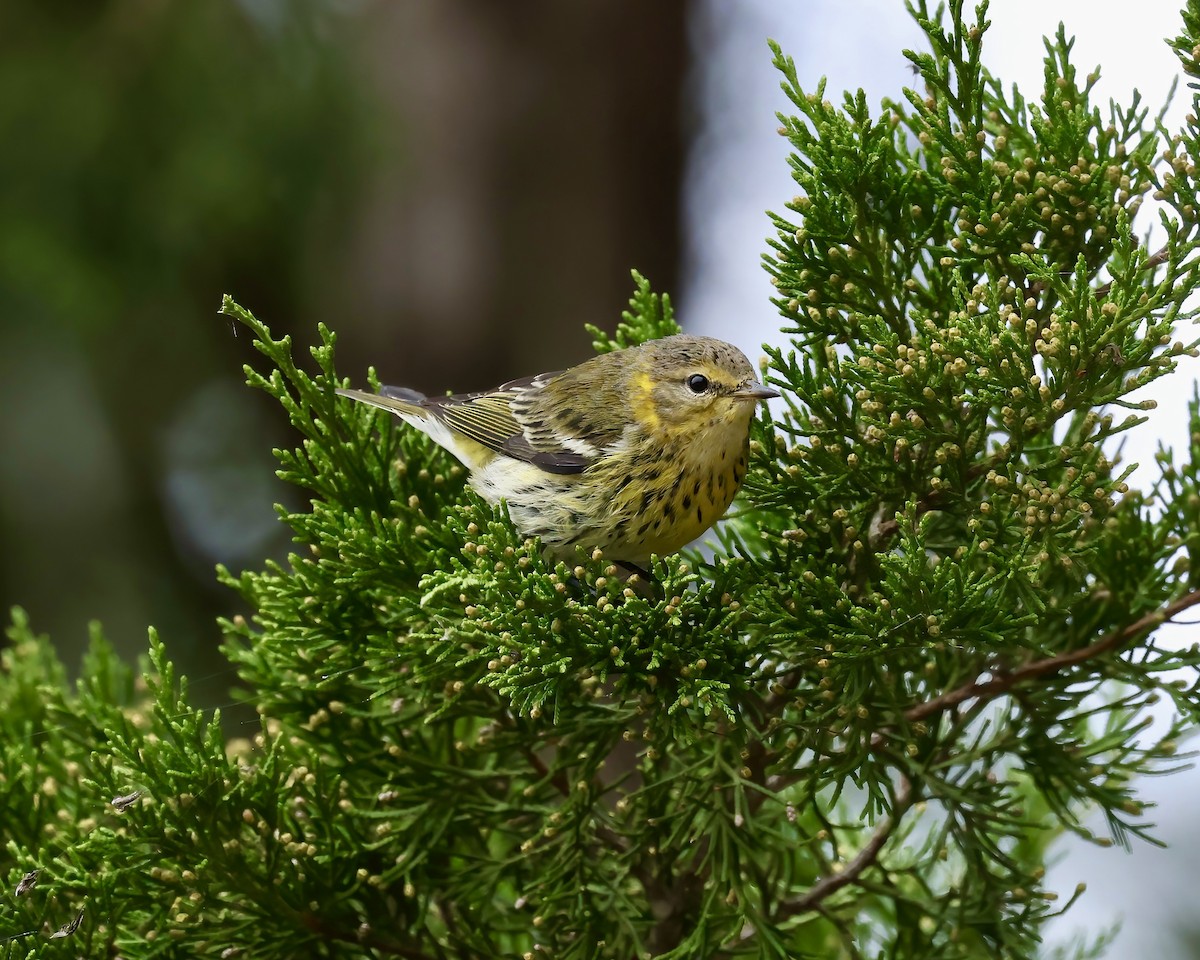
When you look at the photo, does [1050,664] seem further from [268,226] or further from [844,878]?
[268,226]

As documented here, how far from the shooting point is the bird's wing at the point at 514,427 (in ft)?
8.95

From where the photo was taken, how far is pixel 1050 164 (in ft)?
7.00

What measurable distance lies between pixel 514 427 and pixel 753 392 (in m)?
0.73

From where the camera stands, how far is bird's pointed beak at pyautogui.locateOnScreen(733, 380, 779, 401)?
7.95 feet

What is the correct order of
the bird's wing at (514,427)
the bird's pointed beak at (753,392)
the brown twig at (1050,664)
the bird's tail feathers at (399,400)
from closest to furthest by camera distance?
the brown twig at (1050,664) → the bird's pointed beak at (753,392) → the bird's wing at (514,427) → the bird's tail feathers at (399,400)

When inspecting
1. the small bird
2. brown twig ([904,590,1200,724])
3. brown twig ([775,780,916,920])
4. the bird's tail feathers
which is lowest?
brown twig ([775,780,916,920])

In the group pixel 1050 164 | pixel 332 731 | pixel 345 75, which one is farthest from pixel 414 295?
pixel 1050 164

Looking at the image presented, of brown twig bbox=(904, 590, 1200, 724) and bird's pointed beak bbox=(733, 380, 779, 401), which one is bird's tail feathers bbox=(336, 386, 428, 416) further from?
brown twig bbox=(904, 590, 1200, 724)

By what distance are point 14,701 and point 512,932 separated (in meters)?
1.34

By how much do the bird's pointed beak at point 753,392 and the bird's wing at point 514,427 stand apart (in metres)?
0.36

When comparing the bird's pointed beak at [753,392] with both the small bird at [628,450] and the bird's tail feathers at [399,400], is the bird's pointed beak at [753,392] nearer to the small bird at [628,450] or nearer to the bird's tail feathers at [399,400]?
the small bird at [628,450]

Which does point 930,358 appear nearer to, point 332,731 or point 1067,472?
point 1067,472

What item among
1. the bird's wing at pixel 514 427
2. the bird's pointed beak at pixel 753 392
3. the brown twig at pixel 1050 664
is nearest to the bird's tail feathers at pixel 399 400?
the bird's wing at pixel 514 427

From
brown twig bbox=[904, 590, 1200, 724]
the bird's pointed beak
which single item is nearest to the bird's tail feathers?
the bird's pointed beak
